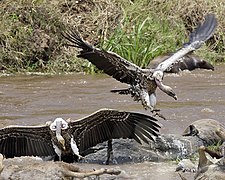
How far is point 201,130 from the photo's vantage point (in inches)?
289

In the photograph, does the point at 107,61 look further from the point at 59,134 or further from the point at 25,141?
the point at 59,134

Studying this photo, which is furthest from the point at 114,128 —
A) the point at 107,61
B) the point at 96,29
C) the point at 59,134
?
the point at 96,29

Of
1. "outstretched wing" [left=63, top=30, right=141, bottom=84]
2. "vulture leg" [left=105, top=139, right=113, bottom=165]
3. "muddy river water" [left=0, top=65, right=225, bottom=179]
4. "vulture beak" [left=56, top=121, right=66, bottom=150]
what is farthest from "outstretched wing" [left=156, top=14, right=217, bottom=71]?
"vulture beak" [left=56, top=121, right=66, bottom=150]

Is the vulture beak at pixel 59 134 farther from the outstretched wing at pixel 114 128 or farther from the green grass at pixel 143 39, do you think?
the green grass at pixel 143 39

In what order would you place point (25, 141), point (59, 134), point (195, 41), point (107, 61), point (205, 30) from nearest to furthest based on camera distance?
point (59, 134), point (25, 141), point (107, 61), point (195, 41), point (205, 30)

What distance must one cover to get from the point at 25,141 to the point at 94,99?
11.6ft

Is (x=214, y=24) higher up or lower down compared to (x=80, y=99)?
higher up

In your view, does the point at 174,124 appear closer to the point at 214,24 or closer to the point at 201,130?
the point at 201,130

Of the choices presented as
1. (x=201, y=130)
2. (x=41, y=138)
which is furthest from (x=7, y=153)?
(x=201, y=130)

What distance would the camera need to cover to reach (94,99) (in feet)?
33.8

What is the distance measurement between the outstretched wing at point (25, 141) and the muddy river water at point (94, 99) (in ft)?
2.55

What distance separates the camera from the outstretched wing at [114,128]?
22.8 ft

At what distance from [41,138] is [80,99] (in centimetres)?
362

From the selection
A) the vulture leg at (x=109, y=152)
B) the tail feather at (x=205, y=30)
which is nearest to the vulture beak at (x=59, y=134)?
the vulture leg at (x=109, y=152)
